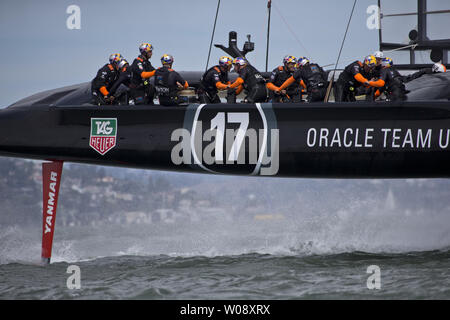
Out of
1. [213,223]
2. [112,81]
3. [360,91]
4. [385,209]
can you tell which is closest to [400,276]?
[360,91]

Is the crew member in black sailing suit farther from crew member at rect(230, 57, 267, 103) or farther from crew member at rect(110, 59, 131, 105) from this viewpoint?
crew member at rect(110, 59, 131, 105)

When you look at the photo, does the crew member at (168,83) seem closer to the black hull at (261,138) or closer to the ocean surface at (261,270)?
the black hull at (261,138)

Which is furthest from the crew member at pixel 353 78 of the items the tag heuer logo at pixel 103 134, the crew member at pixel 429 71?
the tag heuer logo at pixel 103 134

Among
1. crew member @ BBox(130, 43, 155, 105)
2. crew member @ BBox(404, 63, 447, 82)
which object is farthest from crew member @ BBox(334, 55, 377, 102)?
crew member @ BBox(130, 43, 155, 105)

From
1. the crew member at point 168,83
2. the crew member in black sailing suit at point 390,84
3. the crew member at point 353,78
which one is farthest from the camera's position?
the crew member at point 353,78

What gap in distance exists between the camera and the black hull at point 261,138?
7621 millimetres

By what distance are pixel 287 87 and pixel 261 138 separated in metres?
1.38

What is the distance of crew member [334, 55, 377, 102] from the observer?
8.23 m

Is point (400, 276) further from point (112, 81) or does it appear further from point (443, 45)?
point (443, 45)

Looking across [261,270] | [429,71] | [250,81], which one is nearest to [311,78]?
[250,81]

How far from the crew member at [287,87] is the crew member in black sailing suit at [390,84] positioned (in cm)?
113

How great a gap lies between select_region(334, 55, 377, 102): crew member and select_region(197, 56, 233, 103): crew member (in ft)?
4.89
